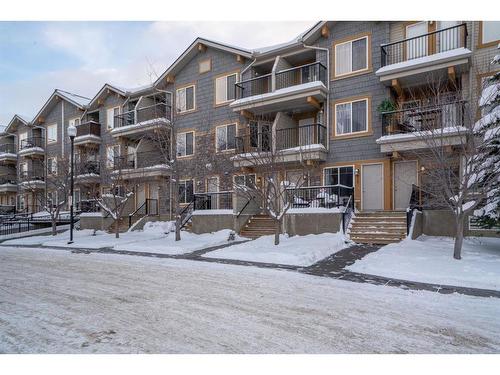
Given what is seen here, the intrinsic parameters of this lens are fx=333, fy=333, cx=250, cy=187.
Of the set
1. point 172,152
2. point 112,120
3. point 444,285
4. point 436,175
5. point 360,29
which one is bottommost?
point 444,285

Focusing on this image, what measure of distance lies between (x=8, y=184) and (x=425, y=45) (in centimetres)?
3834

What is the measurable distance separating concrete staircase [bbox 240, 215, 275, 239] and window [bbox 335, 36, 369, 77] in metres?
8.42

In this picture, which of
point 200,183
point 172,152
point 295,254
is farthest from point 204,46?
point 295,254

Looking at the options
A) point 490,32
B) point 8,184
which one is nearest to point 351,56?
point 490,32

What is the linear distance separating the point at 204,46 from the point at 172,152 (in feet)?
35.2

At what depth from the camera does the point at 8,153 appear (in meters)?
34.7

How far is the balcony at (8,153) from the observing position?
34.6 m

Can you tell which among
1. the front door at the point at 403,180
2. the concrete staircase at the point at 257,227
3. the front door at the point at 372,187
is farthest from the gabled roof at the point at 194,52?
the front door at the point at 403,180

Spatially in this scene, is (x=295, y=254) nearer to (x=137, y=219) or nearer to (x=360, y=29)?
(x=360, y=29)

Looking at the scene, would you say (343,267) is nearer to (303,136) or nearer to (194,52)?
(303,136)

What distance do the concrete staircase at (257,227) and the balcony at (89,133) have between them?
17005 mm

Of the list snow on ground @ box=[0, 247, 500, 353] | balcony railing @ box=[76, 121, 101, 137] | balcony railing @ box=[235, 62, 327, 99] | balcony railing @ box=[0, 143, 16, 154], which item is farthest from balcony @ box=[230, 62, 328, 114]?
balcony railing @ box=[0, 143, 16, 154]

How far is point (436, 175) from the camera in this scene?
9.52 meters

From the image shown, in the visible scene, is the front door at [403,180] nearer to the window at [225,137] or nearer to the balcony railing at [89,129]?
the window at [225,137]
